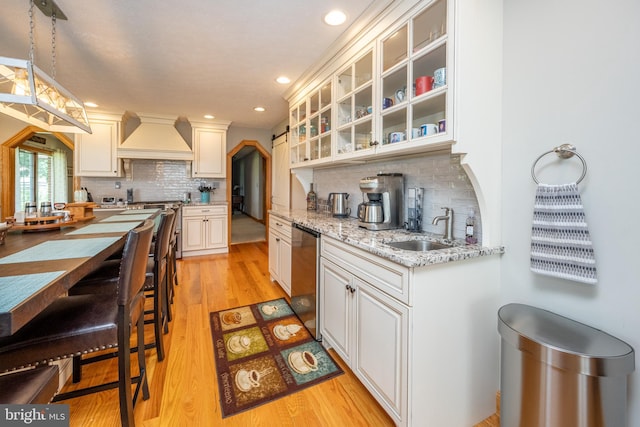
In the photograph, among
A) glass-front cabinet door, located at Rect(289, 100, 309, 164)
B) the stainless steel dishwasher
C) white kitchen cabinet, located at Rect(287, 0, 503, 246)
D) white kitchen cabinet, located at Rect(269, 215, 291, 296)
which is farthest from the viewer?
glass-front cabinet door, located at Rect(289, 100, 309, 164)

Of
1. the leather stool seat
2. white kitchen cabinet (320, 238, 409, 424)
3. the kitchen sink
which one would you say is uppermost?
the kitchen sink

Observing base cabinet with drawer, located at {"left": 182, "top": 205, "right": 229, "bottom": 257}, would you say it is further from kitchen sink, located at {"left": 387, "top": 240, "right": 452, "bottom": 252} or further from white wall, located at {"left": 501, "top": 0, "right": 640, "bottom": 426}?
white wall, located at {"left": 501, "top": 0, "right": 640, "bottom": 426}

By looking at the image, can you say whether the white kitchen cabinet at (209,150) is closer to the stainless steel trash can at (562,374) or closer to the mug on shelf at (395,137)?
the mug on shelf at (395,137)

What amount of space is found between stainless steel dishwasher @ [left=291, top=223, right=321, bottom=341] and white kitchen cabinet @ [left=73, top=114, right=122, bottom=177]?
3.69m

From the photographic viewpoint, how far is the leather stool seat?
605 millimetres

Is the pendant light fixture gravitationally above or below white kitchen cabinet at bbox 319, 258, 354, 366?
above

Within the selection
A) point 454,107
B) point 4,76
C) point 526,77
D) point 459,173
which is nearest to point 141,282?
point 4,76

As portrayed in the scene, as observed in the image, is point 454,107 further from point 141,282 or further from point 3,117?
point 3,117

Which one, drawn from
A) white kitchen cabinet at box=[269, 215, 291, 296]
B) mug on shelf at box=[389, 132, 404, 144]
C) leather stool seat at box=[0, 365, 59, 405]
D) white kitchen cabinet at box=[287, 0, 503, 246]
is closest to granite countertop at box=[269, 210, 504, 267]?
white kitchen cabinet at box=[287, 0, 503, 246]

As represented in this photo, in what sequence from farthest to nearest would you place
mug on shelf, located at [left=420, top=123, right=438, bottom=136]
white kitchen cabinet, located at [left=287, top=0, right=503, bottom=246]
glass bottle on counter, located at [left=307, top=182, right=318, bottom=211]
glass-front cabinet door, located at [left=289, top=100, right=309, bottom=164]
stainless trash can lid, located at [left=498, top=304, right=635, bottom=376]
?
1. glass bottle on counter, located at [left=307, top=182, right=318, bottom=211]
2. glass-front cabinet door, located at [left=289, top=100, right=309, bottom=164]
3. mug on shelf, located at [left=420, top=123, right=438, bottom=136]
4. white kitchen cabinet, located at [left=287, top=0, right=503, bottom=246]
5. stainless trash can lid, located at [left=498, top=304, right=635, bottom=376]

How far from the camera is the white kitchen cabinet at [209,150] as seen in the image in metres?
4.79

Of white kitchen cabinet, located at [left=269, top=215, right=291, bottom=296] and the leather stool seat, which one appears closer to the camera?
the leather stool seat

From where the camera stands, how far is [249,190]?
10.1 meters

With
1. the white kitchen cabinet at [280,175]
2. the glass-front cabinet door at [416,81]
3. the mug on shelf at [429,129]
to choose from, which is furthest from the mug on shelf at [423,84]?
the white kitchen cabinet at [280,175]
